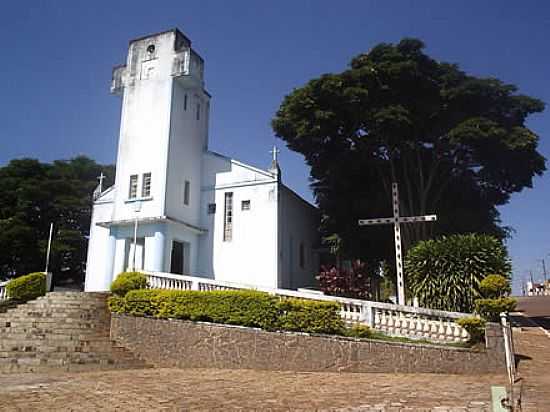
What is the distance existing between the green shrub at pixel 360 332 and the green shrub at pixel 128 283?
7678mm

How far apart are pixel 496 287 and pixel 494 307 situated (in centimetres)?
94

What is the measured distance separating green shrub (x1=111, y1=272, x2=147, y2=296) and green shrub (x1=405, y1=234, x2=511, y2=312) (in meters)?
9.06

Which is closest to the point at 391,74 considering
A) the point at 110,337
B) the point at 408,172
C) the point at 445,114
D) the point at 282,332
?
the point at 445,114

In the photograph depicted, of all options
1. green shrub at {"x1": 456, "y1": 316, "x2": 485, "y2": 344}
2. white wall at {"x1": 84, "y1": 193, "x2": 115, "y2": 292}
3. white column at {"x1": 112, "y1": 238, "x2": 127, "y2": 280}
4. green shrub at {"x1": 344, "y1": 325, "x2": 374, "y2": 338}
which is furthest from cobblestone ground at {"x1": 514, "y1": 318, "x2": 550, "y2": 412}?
white wall at {"x1": 84, "y1": 193, "x2": 115, "y2": 292}

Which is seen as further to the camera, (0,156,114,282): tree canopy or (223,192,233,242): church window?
(0,156,114,282): tree canopy

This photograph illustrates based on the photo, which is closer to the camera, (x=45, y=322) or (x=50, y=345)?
(x=50, y=345)

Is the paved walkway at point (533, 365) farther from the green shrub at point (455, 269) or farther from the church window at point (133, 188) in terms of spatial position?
the church window at point (133, 188)

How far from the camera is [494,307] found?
419 inches

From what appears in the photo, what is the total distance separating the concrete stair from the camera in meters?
11.9

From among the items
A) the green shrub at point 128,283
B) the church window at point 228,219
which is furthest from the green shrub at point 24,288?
the church window at point 228,219

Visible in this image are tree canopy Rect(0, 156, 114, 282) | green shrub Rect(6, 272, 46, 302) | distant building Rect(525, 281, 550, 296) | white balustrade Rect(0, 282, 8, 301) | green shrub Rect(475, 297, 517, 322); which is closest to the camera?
green shrub Rect(475, 297, 517, 322)

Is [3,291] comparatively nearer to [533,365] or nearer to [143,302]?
[143,302]

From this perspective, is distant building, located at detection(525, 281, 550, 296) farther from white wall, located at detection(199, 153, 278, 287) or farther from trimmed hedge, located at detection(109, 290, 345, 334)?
trimmed hedge, located at detection(109, 290, 345, 334)

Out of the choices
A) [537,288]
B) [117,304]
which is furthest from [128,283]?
[537,288]
